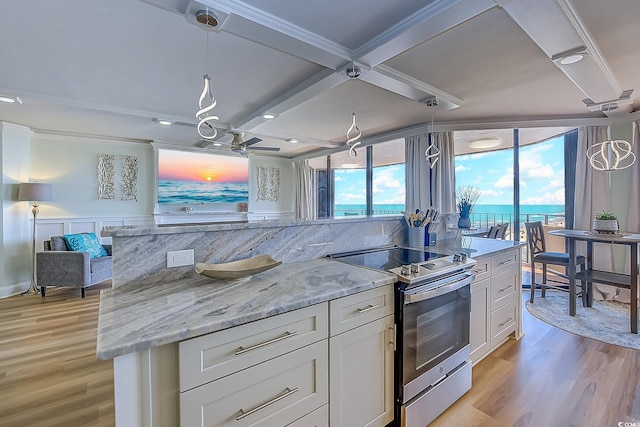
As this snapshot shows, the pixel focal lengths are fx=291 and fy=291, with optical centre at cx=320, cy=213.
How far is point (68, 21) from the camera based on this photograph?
75.2 inches

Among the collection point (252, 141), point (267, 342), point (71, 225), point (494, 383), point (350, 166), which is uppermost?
point (252, 141)

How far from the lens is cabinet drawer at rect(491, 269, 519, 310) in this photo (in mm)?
2396

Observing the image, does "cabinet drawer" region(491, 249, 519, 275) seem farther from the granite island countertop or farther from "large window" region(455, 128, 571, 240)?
"large window" region(455, 128, 571, 240)

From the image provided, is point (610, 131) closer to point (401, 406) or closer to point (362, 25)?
point (362, 25)

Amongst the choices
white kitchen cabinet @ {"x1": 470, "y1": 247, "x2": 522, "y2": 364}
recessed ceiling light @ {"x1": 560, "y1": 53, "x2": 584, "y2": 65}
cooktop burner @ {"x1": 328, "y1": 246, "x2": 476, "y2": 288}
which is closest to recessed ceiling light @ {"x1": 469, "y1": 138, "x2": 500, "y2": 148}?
recessed ceiling light @ {"x1": 560, "y1": 53, "x2": 584, "y2": 65}

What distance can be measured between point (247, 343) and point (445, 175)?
4247mm

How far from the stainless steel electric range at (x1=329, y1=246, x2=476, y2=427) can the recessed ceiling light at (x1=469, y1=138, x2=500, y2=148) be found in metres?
3.51

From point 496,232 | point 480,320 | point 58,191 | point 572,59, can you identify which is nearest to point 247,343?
point 480,320

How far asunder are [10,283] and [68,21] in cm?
430

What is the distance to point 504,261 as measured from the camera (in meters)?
2.52

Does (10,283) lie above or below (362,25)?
below

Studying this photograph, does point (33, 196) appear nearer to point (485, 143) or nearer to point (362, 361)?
point (362, 361)

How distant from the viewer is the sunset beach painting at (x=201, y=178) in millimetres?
5676

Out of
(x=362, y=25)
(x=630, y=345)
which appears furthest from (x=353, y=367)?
(x=630, y=345)
